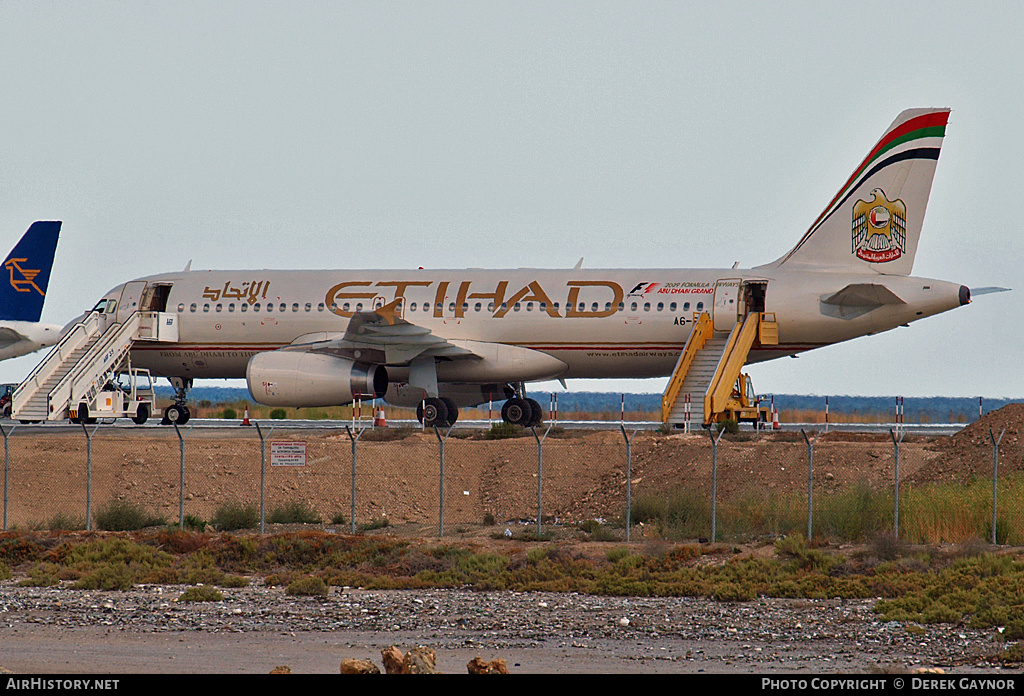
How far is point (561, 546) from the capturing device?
2080 centimetres

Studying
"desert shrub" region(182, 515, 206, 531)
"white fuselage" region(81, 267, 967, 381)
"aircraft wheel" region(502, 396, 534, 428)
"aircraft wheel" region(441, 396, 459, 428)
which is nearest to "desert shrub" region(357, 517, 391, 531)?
"desert shrub" region(182, 515, 206, 531)

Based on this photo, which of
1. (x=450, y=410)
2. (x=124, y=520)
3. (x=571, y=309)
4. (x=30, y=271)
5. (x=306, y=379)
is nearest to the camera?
(x=124, y=520)

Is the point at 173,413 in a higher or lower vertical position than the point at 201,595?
higher

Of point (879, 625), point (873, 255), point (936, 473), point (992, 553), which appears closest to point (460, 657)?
point (879, 625)

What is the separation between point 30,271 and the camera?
4759cm

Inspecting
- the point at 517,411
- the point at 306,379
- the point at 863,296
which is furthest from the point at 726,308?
the point at 306,379

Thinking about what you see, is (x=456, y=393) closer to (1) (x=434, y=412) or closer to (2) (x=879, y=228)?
(1) (x=434, y=412)

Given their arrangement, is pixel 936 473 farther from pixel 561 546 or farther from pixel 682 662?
pixel 682 662

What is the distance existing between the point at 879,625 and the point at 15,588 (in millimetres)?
11476

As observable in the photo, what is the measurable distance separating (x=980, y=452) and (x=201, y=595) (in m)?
16.4

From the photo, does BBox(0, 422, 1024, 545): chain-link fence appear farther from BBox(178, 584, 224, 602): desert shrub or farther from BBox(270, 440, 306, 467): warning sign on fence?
BBox(178, 584, 224, 602): desert shrub

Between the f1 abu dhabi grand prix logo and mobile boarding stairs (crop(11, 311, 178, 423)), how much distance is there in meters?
17.6

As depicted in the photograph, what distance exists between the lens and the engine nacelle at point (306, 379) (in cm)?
3081

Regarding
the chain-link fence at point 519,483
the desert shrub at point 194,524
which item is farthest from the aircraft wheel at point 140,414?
the desert shrub at point 194,524
